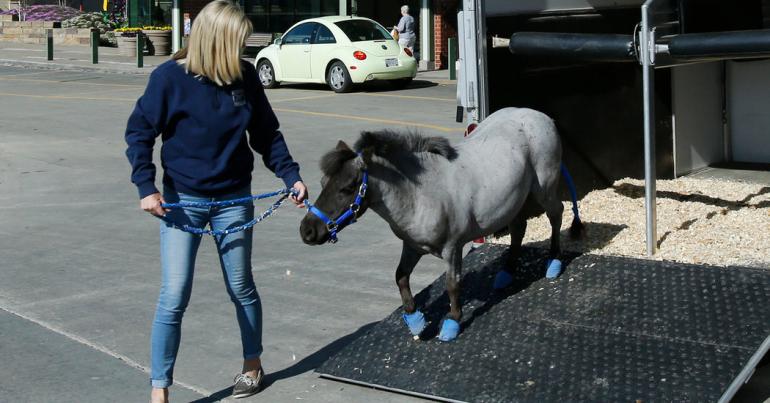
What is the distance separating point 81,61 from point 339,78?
13.7 m

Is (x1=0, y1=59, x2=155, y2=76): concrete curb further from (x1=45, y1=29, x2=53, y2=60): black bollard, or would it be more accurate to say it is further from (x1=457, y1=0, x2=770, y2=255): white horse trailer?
(x1=457, y1=0, x2=770, y2=255): white horse trailer

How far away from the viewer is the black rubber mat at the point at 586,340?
552cm

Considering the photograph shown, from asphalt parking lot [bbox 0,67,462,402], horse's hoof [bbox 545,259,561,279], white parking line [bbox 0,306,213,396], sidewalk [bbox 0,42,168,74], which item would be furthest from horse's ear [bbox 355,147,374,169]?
sidewalk [bbox 0,42,168,74]

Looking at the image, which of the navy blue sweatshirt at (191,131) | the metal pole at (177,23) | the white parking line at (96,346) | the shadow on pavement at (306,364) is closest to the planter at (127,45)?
the metal pole at (177,23)

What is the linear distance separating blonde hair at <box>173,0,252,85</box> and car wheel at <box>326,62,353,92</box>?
18.2 metres

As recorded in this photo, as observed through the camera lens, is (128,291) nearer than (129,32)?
Yes

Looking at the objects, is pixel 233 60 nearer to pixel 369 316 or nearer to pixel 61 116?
pixel 369 316

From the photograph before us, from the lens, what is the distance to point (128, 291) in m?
8.15

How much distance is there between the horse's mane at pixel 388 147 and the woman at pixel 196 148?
22 cm

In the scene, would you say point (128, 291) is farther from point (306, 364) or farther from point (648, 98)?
point (648, 98)

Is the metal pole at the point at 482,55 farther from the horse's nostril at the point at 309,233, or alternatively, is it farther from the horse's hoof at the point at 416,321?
the horse's nostril at the point at 309,233

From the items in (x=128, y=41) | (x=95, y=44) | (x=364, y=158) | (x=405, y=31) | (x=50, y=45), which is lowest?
(x=364, y=158)

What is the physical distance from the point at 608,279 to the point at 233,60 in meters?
2.84

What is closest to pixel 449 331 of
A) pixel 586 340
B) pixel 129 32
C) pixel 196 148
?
pixel 586 340
